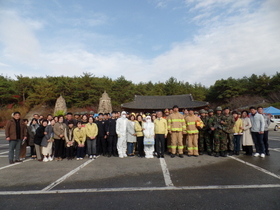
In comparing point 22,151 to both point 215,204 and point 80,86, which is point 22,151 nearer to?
point 215,204

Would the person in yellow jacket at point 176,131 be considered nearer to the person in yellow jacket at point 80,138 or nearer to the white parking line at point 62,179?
the white parking line at point 62,179

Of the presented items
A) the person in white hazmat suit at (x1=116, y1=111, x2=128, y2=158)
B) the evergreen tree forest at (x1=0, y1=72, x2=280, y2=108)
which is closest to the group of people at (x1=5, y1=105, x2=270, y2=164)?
the person in white hazmat suit at (x1=116, y1=111, x2=128, y2=158)

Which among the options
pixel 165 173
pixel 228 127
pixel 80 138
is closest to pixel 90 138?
pixel 80 138

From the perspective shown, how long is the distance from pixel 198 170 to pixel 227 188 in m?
1.23

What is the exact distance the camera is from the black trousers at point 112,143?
6.83 meters

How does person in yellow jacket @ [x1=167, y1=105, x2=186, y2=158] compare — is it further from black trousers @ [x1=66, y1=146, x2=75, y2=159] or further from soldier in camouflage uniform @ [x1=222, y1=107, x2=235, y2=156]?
black trousers @ [x1=66, y1=146, x2=75, y2=159]

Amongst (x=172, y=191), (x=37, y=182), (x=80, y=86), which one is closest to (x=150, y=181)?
(x=172, y=191)

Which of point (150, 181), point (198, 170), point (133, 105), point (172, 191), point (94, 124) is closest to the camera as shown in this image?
point (172, 191)

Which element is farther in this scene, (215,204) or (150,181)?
(150,181)

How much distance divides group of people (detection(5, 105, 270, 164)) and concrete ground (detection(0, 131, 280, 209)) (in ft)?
1.89

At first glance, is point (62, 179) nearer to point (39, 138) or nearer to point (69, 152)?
point (69, 152)

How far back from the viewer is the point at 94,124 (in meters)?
6.73

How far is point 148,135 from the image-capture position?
21.2ft

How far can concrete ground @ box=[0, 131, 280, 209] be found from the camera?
3.11 meters
